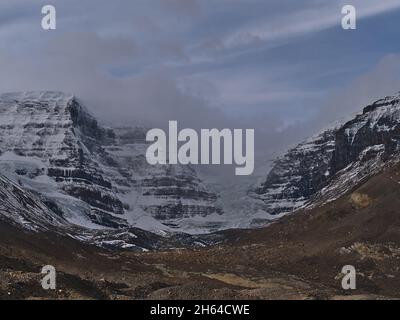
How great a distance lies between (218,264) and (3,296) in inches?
2473

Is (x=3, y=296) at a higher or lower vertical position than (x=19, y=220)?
lower

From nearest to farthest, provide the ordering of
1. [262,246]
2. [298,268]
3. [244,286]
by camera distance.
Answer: [244,286] → [298,268] → [262,246]

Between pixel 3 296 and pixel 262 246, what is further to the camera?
pixel 262 246

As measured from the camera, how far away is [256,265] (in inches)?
4525

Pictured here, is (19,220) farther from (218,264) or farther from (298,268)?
(298,268)

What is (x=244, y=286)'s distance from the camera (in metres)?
89.2

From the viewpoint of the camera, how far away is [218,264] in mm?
116562

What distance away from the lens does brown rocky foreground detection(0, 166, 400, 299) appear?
220 feet

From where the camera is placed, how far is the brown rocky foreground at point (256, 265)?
67.0 meters
